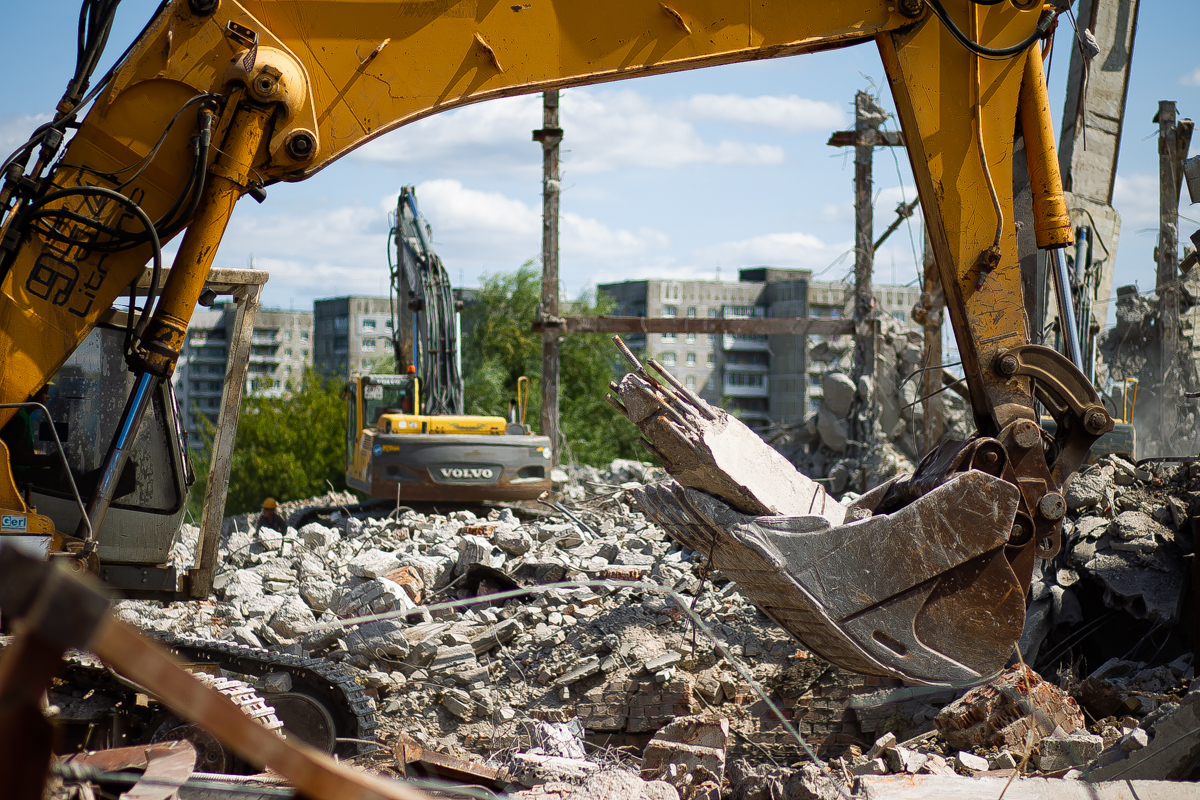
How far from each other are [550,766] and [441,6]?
113 inches

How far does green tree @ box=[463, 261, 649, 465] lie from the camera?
121 ft

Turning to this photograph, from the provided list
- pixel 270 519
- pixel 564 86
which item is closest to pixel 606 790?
pixel 564 86

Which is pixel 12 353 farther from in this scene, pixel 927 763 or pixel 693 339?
pixel 693 339

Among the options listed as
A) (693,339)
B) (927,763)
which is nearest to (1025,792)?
(927,763)

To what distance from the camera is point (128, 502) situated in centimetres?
477

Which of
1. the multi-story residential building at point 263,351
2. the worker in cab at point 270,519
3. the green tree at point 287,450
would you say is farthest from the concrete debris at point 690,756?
the multi-story residential building at point 263,351

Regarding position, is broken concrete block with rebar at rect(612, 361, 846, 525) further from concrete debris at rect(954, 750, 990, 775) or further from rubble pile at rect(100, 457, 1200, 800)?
concrete debris at rect(954, 750, 990, 775)

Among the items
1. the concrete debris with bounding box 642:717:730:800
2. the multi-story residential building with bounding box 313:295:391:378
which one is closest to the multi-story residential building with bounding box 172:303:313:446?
the multi-story residential building with bounding box 313:295:391:378

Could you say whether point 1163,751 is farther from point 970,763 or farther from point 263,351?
point 263,351

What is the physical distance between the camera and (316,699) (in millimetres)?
4277

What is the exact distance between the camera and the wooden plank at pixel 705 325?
1084cm

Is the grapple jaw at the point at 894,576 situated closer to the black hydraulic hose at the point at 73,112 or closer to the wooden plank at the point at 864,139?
the black hydraulic hose at the point at 73,112

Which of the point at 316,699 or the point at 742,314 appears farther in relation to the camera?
the point at 742,314

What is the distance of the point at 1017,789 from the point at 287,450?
33786 millimetres
